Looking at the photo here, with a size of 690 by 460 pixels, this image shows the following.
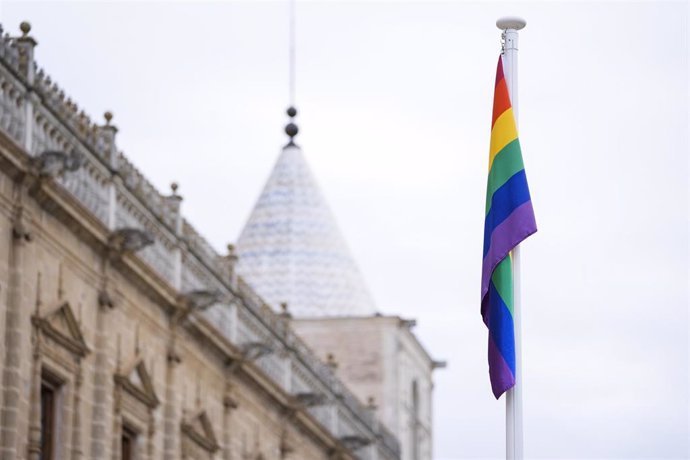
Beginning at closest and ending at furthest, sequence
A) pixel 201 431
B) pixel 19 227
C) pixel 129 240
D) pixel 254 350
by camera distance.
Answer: pixel 19 227, pixel 129 240, pixel 201 431, pixel 254 350

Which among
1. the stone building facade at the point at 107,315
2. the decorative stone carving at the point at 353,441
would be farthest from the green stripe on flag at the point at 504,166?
the decorative stone carving at the point at 353,441

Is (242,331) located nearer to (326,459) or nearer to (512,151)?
(326,459)

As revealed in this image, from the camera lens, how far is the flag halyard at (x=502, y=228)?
20859 millimetres

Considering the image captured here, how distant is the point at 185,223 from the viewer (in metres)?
39.4

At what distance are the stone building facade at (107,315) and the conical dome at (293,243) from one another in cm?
1287

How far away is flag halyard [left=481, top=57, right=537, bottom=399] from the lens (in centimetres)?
2086

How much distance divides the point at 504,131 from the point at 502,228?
1082 millimetres

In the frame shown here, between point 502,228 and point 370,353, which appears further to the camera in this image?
point 370,353

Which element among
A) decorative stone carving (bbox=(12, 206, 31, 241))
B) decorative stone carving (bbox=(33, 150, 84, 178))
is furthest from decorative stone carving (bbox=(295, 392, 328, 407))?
decorative stone carving (bbox=(12, 206, 31, 241))

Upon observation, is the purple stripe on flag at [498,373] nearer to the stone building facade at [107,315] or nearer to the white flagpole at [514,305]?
the white flagpole at [514,305]

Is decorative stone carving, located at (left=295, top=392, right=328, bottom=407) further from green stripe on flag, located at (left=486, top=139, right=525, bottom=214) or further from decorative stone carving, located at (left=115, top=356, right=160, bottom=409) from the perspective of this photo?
green stripe on flag, located at (left=486, top=139, right=525, bottom=214)

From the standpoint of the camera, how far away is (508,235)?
2108 centimetres

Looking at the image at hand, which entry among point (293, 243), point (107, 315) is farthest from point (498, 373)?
point (293, 243)

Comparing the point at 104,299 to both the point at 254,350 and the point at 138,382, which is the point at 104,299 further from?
the point at 254,350
